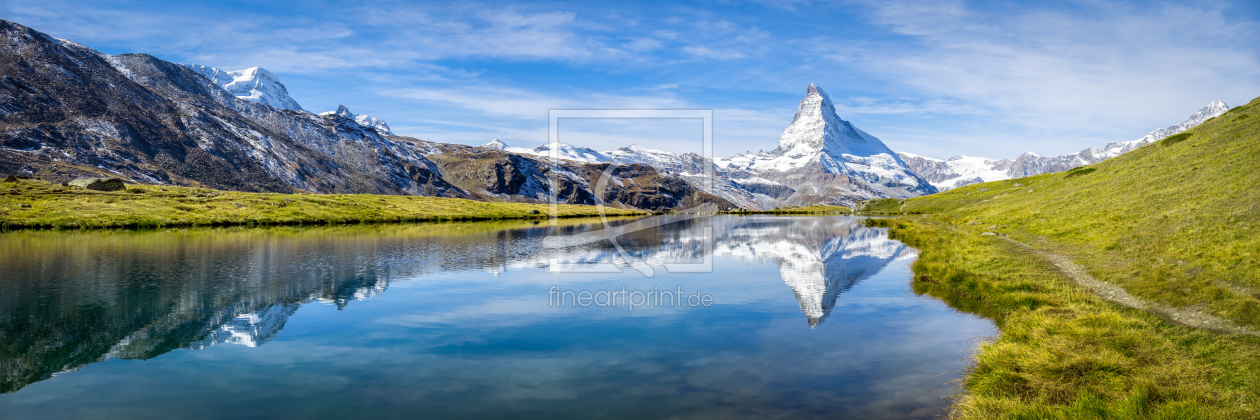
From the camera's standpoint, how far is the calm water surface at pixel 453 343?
16.8 m

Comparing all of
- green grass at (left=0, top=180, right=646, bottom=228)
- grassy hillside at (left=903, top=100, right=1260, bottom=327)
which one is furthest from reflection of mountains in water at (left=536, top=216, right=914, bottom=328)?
green grass at (left=0, top=180, right=646, bottom=228)

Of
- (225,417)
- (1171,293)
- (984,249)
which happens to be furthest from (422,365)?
(984,249)

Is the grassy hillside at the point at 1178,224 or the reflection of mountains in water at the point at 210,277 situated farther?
the reflection of mountains in water at the point at 210,277

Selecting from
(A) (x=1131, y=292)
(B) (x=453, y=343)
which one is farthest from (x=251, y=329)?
(A) (x=1131, y=292)

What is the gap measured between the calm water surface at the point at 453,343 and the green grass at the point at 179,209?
5446 cm

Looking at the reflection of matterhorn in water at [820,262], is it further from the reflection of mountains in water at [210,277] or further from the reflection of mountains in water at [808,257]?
the reflection of mountains in water at [210,277]

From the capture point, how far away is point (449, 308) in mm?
Answer: 32000

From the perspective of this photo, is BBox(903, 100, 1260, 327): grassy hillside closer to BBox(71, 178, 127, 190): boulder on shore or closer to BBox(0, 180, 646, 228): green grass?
BBox(0, 180, 646, 228): green grass

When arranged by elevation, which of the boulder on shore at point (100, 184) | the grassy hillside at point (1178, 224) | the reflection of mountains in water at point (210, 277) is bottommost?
the reflection of mountains in water at point (210, 277)

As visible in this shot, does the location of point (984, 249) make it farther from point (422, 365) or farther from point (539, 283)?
point (422, 365)

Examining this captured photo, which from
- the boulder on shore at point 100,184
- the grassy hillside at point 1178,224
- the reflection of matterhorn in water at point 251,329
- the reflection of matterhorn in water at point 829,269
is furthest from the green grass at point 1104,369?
the boulder on shore at point 100,184

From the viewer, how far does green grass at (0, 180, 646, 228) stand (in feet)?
294

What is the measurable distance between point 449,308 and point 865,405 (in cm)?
2247

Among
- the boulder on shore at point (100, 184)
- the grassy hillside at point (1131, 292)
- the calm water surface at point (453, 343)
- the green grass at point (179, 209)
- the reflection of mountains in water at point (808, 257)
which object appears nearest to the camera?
the grassy hillside at point (1131, 292)
